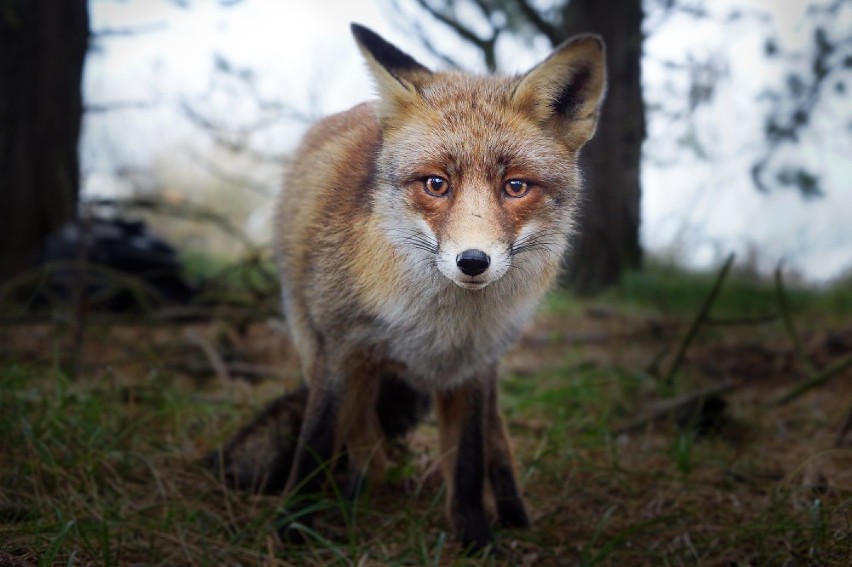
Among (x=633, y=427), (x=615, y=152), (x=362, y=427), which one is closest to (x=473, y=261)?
(x=362, y=427)

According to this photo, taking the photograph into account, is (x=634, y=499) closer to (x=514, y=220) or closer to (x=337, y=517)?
(x=337, y=517)

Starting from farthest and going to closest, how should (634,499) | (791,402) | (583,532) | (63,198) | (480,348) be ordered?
(63,198) < (791,402) < (634,499) < (583,532) < (480,348)

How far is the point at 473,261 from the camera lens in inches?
88.1

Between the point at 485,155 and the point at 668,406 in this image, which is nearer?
the point at 485,155

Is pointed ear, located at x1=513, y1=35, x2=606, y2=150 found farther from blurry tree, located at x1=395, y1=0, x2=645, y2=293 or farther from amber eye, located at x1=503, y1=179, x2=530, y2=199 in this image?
blurry tree, located at x1=395, y1=0, x2=645, y2=293

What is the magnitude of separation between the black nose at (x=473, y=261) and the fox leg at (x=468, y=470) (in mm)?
947

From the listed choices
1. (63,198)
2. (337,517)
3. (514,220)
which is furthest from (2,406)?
(63,198)

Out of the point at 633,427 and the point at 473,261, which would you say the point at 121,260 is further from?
the point at 473,261

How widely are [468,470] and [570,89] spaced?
5.17ft

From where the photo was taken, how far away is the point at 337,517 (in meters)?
3.17

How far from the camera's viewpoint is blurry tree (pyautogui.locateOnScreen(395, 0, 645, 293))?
7180mm

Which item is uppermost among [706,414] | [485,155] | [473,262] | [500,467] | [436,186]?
[485,155]

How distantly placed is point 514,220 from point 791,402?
328 centimetres

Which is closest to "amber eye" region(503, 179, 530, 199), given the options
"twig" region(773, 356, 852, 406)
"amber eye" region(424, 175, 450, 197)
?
"amber eye" region(424, 175, 450, 197)
